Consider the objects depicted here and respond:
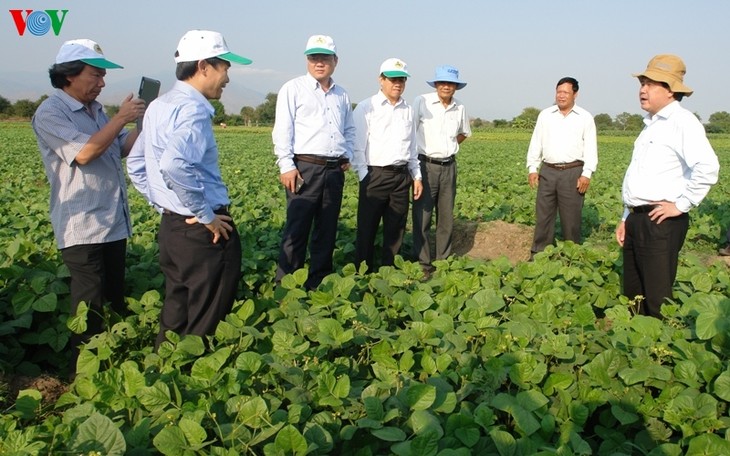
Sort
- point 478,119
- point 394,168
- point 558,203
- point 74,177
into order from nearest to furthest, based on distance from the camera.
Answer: point 74,177 < point 394,168 < point 558,203 < point 478,119

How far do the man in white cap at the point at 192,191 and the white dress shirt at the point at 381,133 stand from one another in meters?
2.06

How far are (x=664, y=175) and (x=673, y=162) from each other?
92 mm

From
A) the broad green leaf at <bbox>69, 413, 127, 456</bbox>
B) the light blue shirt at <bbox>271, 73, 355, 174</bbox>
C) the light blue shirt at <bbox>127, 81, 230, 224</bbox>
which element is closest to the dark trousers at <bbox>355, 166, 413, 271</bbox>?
the light blue shirt at <bbox>271, 73, 355, 174</bbox>

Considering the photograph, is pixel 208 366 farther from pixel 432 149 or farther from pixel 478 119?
pixel 478 119

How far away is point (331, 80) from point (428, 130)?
133 cm

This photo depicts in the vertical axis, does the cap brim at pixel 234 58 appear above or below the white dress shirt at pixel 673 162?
above

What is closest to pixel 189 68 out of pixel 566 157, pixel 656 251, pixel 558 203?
pixel 656 251

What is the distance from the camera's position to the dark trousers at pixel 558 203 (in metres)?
5.91

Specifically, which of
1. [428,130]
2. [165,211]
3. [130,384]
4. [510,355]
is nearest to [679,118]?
[510,355]

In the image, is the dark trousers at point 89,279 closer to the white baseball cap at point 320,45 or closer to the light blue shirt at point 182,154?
the light blue shirt at point 182,154

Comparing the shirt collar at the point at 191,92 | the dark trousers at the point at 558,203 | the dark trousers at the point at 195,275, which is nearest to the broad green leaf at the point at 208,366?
the dark trousers at the point at 195,275

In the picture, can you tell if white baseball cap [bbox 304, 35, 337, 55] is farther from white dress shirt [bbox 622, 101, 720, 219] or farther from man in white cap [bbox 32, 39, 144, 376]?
white dress shirt [bbox 622, 101, 720, 219]

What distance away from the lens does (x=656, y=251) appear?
3.61 meters

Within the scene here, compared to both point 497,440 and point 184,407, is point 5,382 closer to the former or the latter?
point 184,407
